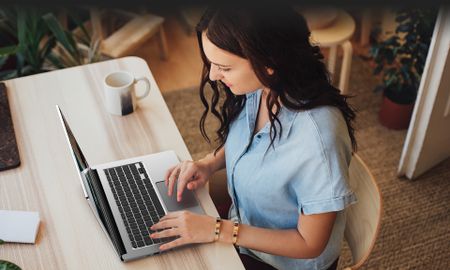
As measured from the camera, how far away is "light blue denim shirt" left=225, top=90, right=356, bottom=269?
3.06ft

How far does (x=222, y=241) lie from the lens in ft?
3.22

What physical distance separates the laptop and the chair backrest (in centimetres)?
33

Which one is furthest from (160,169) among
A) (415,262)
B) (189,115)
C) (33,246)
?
(189,115)

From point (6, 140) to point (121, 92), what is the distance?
29 cm

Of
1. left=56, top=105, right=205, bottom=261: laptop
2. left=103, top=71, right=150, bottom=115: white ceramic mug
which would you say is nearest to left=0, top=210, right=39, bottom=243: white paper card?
left=56, top=105, right=205, bottom=261: laptop

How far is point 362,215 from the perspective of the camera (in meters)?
1.08

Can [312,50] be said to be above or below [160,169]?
above

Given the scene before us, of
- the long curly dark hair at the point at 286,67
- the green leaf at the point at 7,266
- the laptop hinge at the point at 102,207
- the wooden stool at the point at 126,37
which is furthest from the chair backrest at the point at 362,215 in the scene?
the wooden stool at the point at 126,37

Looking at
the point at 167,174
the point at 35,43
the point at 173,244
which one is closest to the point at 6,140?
the point at 167,174

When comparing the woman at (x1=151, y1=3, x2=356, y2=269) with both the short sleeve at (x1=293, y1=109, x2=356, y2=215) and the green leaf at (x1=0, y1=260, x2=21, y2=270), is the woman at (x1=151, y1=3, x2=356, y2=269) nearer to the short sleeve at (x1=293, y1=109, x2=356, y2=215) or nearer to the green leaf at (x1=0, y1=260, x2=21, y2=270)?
the short sleeve at (x1=293, y1=109, x2=356, y2=215)

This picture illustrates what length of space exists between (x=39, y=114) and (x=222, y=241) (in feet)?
2.00

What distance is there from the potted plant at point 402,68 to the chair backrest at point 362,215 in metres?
1.01

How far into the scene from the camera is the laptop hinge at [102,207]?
0.97m

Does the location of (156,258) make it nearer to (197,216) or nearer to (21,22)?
(197,216)
